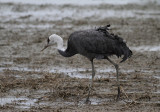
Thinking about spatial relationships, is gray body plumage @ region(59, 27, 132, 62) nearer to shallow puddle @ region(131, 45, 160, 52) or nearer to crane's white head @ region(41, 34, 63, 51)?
crane's white head @ region(41, 34, 63, 51)

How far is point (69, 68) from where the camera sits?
11.0 meters

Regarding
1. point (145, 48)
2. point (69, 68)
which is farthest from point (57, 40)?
point (145, 48)

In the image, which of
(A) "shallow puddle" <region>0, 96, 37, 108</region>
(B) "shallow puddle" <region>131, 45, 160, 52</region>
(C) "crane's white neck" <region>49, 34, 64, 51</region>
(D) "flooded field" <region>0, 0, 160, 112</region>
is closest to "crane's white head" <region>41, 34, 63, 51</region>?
(C) "crane's white neck" <region>49, 34, 64, 51</region>

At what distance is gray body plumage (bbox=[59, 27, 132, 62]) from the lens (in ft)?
27.1

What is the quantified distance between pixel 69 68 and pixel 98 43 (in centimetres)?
287

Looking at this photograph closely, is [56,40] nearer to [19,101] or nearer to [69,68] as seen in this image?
[19,101]

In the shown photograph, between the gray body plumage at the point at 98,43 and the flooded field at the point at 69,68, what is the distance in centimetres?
82

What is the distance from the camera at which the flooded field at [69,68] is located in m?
8.11

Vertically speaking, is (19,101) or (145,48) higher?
(145,48)

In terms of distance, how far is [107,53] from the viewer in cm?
841

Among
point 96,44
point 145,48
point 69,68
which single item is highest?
point 96,44

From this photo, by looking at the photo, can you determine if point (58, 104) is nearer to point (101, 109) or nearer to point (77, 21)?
point (101, 109)

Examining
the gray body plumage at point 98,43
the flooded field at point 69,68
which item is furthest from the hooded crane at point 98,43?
the flooded field at point 69,68

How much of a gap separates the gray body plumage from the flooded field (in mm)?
823
